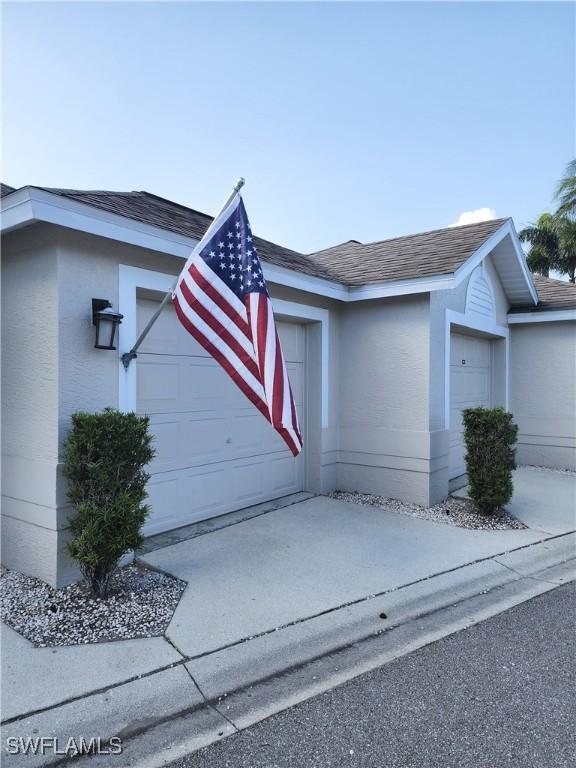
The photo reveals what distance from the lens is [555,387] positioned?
8961 mm

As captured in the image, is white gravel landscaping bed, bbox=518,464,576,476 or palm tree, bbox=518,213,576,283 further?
palm tree, bbox=518,213,576,283

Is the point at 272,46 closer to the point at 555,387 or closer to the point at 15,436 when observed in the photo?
the point at 15,436

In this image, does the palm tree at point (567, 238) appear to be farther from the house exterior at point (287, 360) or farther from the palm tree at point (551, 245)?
the house exterior at point (287, 360)

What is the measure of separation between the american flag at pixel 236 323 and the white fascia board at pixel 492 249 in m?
3.44

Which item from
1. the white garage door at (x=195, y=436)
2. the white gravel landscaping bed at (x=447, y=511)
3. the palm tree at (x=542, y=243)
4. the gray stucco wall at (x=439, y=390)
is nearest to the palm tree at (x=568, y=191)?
the palm tree at (x=542, y=243)

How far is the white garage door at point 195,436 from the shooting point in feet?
15.7

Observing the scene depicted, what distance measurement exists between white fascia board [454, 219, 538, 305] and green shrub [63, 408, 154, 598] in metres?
4.41

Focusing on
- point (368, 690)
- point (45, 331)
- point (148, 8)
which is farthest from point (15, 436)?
point (148, 8)

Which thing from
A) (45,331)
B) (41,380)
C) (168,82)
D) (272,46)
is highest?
(272,46)

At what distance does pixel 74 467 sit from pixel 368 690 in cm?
243

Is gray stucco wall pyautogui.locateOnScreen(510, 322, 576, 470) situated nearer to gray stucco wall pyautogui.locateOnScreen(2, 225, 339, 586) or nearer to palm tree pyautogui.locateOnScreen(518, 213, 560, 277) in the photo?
gray stucco wall pyautogui.locateOnScreen(2, 225, 339, 586)

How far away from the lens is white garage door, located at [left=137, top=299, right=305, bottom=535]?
4.79 meters

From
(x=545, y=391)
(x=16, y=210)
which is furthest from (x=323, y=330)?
(x=545, y=391)

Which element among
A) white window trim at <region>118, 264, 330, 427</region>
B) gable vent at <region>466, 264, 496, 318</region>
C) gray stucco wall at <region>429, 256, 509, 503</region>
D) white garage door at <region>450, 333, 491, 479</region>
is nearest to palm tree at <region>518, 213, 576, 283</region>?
white garage door at <region>450, 333, 491, 479</region>
